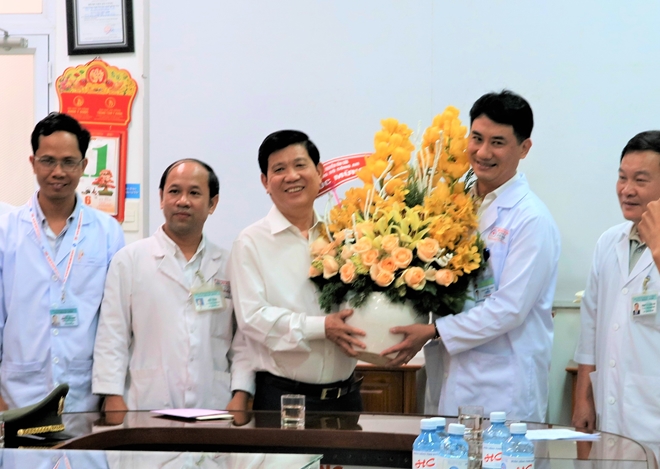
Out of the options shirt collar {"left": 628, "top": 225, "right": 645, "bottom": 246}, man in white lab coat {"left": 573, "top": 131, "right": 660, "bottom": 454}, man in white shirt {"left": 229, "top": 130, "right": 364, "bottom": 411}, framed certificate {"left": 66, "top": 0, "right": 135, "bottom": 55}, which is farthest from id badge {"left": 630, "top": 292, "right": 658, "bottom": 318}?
framed certificate {"left": 66, "top": 0, "right": 135, "bottom": 55}

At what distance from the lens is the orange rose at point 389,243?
2738 millimetres

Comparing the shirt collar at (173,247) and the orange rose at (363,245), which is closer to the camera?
the orange rose at (363,245)

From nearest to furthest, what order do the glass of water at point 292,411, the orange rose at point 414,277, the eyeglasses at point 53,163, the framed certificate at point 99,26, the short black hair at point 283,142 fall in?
the glass of water at point 292,411, the orange rose at point 414,277, the short black hair at point 283,142, the eyeglasses at point 53,163, the framed certificate at point 99,26

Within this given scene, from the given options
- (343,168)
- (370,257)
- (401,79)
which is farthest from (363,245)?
(401,79)

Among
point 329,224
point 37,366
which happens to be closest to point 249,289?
point 329,224

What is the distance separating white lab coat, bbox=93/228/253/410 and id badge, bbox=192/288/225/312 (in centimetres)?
3

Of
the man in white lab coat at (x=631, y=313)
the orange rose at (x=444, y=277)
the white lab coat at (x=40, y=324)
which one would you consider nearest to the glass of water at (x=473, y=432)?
the orange rose at (x=444, y=277)

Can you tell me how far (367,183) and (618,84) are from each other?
6.30ft

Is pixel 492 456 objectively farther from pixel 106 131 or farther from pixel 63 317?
pixel 106 131

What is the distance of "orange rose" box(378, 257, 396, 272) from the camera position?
2.72 metres

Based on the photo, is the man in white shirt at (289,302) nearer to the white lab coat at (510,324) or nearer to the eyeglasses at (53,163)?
the white lab coat at (510,324)

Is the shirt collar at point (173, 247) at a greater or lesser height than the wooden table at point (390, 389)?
greater

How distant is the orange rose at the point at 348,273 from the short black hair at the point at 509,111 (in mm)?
815

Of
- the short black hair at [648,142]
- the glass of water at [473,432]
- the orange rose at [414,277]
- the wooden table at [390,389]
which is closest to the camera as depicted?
the glass of water at [473,432]
